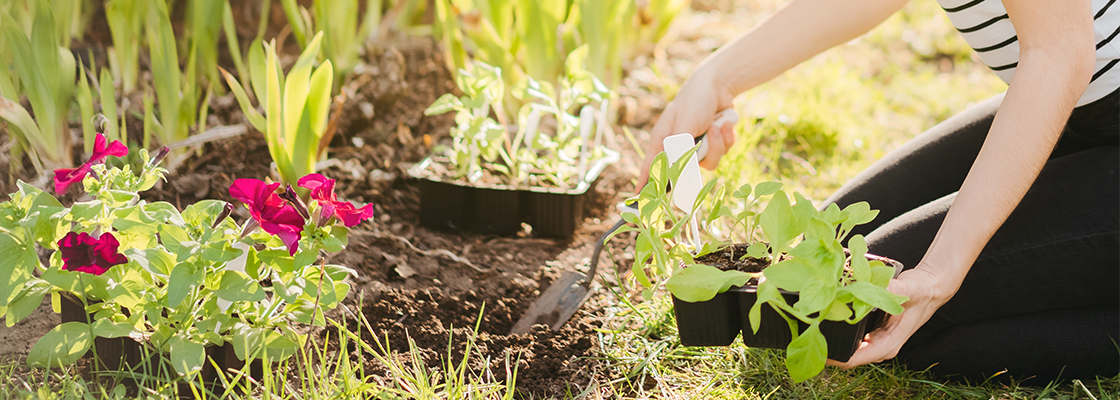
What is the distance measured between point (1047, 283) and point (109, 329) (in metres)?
1.31

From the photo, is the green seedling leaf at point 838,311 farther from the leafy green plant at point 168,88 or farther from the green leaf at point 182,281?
the leafy green plant at point 168,88

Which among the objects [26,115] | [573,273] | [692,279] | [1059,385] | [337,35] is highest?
[337,35]

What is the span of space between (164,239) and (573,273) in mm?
732

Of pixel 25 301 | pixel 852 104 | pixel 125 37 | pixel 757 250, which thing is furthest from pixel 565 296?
pixel 852 104

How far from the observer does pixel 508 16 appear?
2043 millimetres

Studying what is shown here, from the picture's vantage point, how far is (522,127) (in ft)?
5.60

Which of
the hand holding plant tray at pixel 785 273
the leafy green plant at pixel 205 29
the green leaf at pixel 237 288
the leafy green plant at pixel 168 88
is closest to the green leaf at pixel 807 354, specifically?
the hand holding plant tray at pixel 785 273

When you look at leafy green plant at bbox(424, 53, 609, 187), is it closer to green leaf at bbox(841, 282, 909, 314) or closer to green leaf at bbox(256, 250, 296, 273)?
green leaf at bbox(256, 250, 296, 273)

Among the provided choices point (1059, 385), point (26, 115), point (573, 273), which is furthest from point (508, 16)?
point (1059, 385)

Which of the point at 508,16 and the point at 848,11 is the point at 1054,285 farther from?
the point at 508,16

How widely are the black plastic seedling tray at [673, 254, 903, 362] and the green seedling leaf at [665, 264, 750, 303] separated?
1.8 inches

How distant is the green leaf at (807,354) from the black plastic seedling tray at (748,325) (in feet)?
0.21

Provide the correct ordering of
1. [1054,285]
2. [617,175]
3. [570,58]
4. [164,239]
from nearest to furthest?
[164,239]
[1054,285]
[570,58]
[617,175]

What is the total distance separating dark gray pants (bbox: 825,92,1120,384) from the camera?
108 cm
